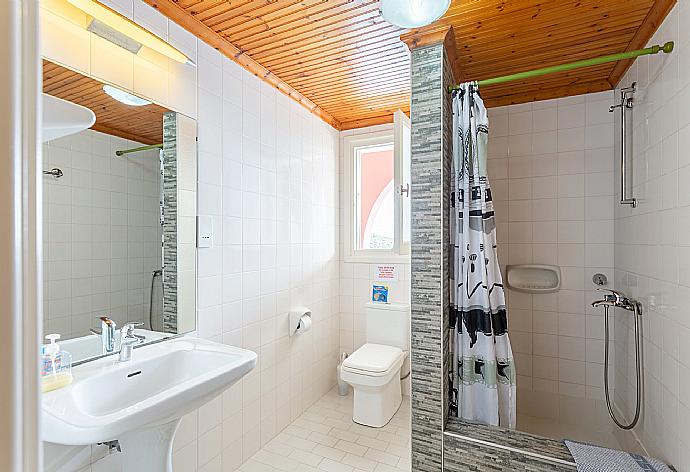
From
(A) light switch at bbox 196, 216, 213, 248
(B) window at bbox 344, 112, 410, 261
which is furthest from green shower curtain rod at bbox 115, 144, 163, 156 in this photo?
(B) window at bbox 344, 112, 410, 261

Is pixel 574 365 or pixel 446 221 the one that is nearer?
pixel 446 221

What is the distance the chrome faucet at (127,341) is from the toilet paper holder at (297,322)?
1.24 metres

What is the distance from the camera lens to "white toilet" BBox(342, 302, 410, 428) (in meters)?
2.63

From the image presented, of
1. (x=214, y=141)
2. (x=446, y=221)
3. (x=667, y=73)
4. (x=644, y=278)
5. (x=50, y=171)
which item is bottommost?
(x=644, y=278)

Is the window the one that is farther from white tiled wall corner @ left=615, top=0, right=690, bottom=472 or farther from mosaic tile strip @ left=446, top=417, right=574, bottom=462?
white tiled wall corner @ left=615, top=0, right=690, bottom=472

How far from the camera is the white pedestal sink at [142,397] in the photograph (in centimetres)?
110

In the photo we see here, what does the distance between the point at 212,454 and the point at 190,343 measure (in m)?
0.72

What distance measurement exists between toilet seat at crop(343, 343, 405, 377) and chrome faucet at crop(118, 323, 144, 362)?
1449mm

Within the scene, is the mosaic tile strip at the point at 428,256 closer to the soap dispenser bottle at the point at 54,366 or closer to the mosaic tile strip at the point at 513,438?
the mosaic tile strip at the point at 513,438

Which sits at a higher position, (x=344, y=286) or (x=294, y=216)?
(x=294, y=216)

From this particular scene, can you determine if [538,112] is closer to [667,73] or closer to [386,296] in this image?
[667,73]

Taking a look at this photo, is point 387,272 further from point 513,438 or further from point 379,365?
point 513,438

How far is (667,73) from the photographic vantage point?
1.74 metres

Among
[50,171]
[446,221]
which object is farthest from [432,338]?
[50,171]
